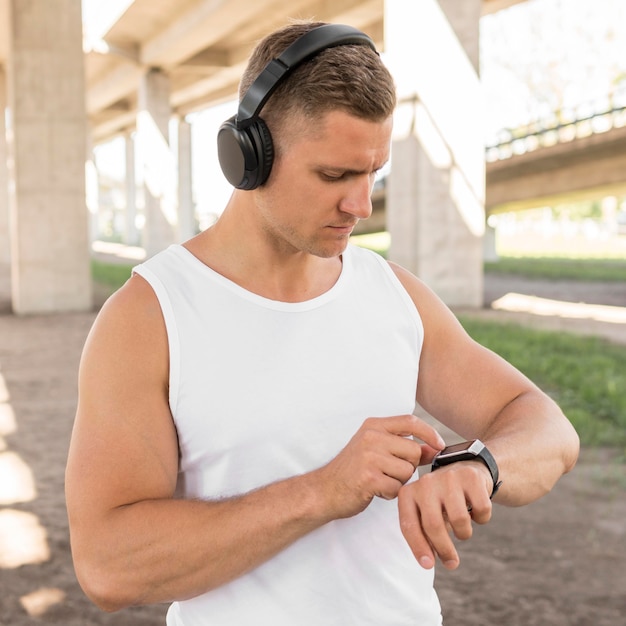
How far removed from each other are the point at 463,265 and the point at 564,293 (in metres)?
4.49

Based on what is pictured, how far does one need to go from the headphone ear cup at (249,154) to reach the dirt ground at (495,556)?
343 centimetres

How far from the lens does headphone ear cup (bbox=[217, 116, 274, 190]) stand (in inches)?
74.7

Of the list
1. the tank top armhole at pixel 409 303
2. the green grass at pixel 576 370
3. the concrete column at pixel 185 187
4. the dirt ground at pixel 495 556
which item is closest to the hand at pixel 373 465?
the tank top armhole at pixel 409 303

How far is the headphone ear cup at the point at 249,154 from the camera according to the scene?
6.23 ft

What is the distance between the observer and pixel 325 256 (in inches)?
76.1

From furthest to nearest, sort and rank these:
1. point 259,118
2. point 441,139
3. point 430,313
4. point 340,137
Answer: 1. point 441,139
2. point 430,313
3. point 259,118
4. point 340,137

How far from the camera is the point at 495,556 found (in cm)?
562

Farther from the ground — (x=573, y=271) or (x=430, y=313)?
(x=430, y=313)

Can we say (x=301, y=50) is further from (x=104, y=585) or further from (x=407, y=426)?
(x=104, y=585)

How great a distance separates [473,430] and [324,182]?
0.74 meters

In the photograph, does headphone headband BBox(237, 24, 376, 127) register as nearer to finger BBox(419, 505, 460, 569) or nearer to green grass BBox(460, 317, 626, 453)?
finger BBox(419, 505, 460, 569)

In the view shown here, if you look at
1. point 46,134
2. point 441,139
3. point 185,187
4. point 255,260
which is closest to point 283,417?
point 255,260

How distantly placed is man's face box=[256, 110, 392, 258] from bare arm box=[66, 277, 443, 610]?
16.0 inches

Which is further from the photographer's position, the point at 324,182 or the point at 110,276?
the point at 110,276
